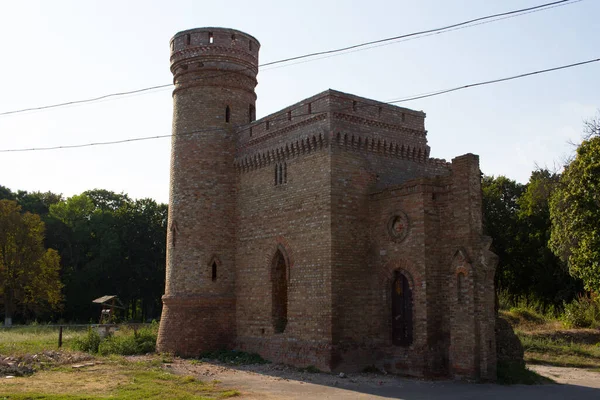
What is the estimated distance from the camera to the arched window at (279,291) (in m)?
19.2

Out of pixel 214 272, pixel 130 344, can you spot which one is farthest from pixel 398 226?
pixel 130 344

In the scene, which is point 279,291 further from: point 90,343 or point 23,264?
point 23,264

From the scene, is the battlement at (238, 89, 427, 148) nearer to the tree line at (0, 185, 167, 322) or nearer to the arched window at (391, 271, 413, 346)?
the arched window at (391, 271, 413, 346)

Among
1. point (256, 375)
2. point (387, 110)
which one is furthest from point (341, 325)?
point (387, 110)

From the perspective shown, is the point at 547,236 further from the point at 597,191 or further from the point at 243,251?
the point at 243,251

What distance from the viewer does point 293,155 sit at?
18891mm

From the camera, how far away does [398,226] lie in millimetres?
17125

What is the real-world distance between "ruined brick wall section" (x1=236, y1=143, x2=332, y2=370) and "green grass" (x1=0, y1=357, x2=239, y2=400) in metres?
3.54

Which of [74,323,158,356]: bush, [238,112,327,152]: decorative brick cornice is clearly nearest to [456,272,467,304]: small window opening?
[238,112,327,152]: decorative brick cornice

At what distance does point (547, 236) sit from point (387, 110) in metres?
24.2

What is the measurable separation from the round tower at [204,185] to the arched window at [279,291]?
220cm

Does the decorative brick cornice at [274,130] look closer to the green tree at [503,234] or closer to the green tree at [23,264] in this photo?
the green tree at [23,264]

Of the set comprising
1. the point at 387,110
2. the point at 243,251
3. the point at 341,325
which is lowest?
the point at 341,325

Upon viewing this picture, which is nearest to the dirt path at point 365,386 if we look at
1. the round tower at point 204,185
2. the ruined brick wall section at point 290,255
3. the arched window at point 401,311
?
the ruined brick wall section at point 290,255
